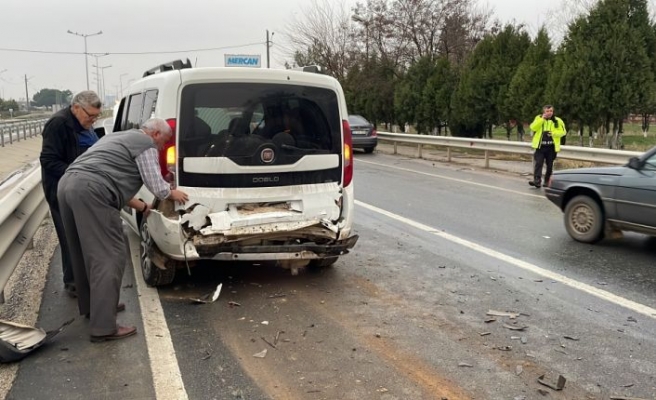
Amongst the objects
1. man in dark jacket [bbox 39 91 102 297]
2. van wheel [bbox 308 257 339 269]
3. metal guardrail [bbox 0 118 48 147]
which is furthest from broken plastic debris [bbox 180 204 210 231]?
metal guardrail [bbox 0 118 48 147]

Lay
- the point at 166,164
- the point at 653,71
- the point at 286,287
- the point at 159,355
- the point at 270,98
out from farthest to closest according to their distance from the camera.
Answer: the point at 653,71, the point at 286,287, the point at 270,98, the point at 166,164, the point at 159,355

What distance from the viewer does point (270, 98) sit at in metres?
4.98

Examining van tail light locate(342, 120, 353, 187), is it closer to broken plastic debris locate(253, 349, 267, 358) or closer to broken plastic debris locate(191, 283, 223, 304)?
broken plastic debris locate(191, 283, 223, 304)

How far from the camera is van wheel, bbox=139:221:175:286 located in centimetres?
507

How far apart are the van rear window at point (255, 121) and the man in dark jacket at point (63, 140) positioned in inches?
→ 37.5

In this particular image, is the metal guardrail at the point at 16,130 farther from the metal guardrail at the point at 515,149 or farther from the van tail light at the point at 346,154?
the van tail light at the point at 346,154

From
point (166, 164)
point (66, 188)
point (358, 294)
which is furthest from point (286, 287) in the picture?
point (66, 188)

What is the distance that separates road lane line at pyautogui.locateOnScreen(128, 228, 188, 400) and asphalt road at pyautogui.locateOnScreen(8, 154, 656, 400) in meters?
0.01

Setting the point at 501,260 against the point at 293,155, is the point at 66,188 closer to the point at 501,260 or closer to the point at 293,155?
the point at 293,155

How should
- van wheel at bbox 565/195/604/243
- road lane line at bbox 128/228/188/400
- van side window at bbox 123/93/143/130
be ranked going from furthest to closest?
van wheel at bbox 565/195/604/243, van side window at bbox 123/93/143/130, road lane line at bbox 128/228/188/400

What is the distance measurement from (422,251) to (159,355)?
355cm

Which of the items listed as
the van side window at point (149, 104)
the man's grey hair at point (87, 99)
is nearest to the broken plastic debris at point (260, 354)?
the van side window at point (149, 104)

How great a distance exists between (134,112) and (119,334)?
8.28 ft

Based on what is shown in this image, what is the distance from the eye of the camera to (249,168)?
489 centimetres
